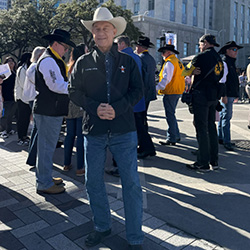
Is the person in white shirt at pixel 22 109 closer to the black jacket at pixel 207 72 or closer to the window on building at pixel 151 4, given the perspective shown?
the black jacket at pixel 207 72

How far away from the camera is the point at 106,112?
2.63m

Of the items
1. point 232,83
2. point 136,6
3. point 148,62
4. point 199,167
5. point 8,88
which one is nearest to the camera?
point 199,167

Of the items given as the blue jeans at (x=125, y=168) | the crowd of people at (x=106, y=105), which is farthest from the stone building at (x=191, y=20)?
the blue jeans at (x=125, y=168)

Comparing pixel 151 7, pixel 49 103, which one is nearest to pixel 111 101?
pixel 49 103

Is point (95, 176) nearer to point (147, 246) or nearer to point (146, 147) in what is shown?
point (147, 246)

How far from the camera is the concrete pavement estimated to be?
3.01m

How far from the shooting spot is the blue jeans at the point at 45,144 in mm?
4066

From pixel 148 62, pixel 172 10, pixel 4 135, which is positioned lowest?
pixel 4 135

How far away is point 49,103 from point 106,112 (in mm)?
1604

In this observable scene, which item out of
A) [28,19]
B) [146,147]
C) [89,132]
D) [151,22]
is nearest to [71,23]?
[28,19]

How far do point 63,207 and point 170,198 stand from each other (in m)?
1.32

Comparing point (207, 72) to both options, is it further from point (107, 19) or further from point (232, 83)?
point (107, 19)

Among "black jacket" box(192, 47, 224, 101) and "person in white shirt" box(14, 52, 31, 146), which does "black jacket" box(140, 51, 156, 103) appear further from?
"person in white shirt" box(14, 52, 31, 146)

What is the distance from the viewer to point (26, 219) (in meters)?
3.46
